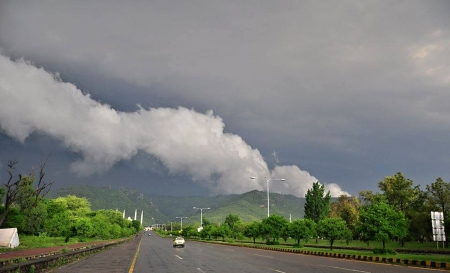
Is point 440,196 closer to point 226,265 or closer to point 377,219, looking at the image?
point 377,219

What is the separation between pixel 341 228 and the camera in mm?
49781

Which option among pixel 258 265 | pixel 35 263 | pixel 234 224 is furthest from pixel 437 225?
pixel 234 224

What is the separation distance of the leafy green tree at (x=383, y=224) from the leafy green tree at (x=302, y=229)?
2259cm

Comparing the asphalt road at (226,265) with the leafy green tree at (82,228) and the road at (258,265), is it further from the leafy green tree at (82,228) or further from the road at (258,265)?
the leafy green tree at (82,228)

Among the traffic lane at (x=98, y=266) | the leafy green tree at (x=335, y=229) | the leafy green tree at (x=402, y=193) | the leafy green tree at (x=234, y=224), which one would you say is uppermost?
the leafy green tree at (x=402, y=193)

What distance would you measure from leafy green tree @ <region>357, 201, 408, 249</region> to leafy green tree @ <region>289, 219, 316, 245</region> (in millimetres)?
22587

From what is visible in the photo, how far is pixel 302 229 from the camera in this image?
59.0 m

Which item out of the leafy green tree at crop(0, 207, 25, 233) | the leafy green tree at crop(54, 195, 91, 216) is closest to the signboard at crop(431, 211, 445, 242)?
the leafy green tree at crop(0, 207, 25, 233)

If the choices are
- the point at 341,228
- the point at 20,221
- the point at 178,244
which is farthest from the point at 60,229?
the point at 341,228

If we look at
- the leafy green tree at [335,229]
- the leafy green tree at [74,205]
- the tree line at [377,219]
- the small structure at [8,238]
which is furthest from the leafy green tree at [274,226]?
the leafy green tree at [74,205]

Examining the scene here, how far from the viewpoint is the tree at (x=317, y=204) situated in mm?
105875

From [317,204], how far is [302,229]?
4958cm

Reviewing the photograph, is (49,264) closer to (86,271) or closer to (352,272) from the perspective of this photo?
(86,271)

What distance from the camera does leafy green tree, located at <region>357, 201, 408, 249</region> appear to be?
1403 inches
